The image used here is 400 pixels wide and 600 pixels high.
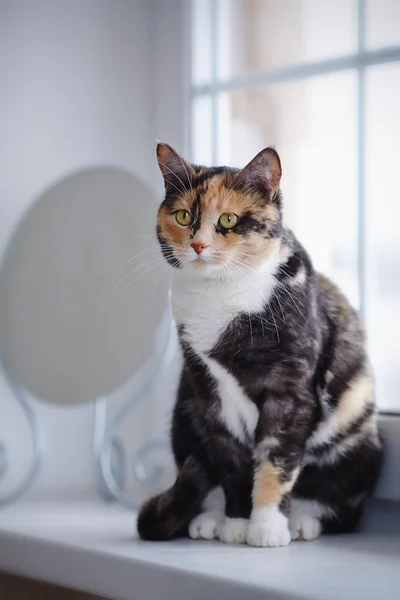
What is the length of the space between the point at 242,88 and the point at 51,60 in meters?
0.44

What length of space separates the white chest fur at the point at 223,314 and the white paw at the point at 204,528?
5.4 inches

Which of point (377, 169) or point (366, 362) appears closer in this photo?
point (366, 362)

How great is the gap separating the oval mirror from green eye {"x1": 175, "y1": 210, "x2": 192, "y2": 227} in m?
0.39

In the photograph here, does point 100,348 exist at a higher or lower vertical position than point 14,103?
lower

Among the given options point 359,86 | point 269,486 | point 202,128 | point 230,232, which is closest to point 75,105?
point 202,128

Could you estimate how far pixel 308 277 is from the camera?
50.7 inches

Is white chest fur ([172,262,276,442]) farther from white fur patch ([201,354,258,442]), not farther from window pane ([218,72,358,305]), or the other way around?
window pane ([218,72,358,305])

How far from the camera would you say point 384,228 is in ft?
5.53

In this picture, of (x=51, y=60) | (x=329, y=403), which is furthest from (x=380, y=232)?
(x=51, y=60)

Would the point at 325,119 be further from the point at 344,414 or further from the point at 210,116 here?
the point at 344,414

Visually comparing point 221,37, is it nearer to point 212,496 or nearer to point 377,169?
point 377,169

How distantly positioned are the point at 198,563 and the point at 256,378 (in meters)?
0.28

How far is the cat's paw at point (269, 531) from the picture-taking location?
1192 mm

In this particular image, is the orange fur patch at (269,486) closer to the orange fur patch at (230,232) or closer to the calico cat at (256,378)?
the calico cat at (256,378)
